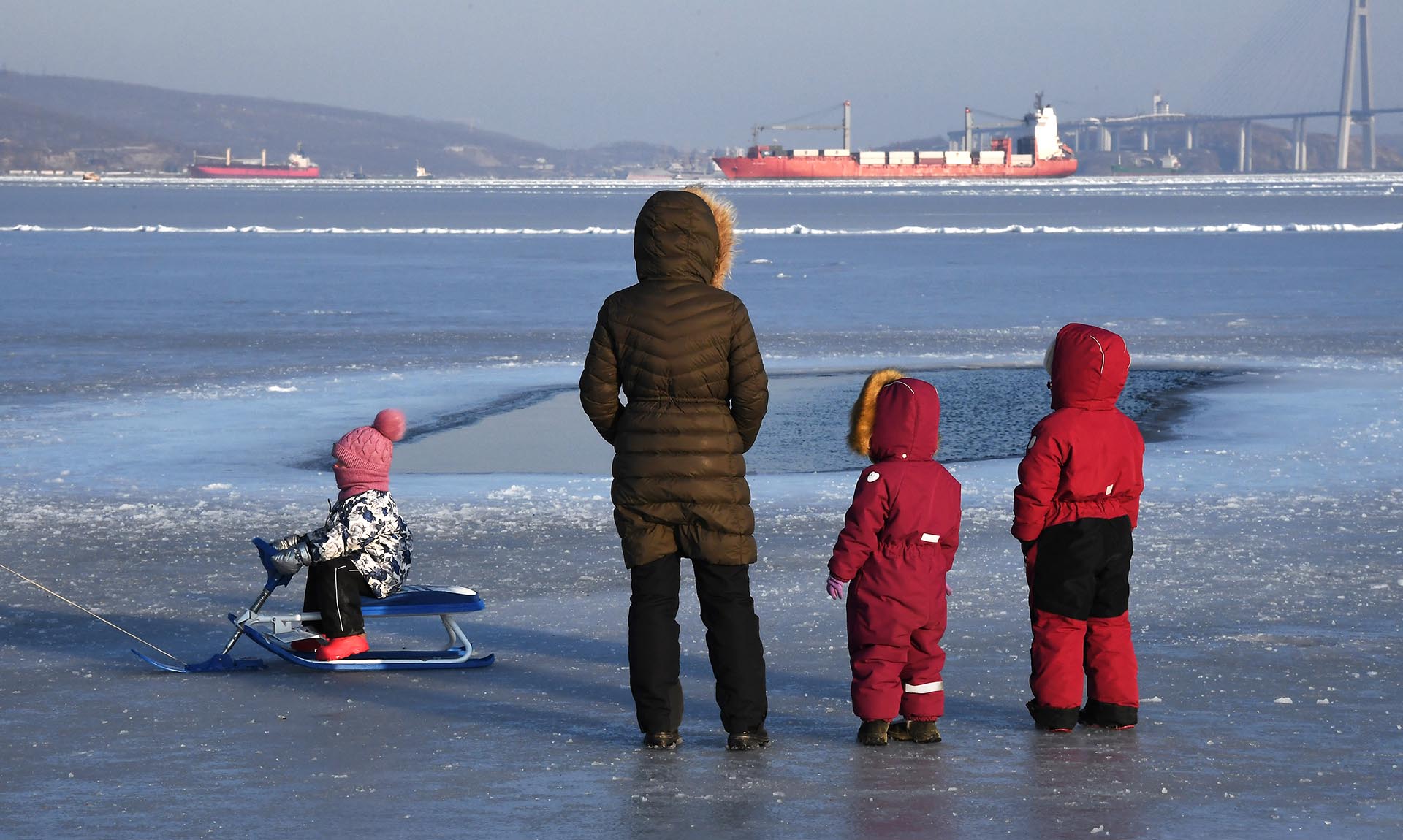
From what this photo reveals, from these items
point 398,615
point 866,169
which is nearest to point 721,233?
point 398,615

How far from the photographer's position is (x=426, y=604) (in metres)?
5.26

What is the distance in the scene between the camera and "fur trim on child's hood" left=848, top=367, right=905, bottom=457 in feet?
14.8

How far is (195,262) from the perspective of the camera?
36.2 metres

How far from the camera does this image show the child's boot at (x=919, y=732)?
439 cm

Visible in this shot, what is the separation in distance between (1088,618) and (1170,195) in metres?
121

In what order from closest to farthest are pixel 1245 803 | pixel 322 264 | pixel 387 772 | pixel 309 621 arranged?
pixel 1245 803 → pixel 387 772 → pixel 309 621 → pixel 322 264

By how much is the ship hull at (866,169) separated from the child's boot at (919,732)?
166517mm

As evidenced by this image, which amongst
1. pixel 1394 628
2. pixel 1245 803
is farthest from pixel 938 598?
pixel 1394 628

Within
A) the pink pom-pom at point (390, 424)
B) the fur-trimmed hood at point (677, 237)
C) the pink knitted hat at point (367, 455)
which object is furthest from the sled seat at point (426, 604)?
the fur-trimmed hood at point (677, 237)

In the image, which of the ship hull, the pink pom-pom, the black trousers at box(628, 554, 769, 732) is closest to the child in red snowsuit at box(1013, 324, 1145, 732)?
the black trousers at box(628, 554, 769, 732)

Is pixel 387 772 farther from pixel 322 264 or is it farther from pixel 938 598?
pixel 322 264

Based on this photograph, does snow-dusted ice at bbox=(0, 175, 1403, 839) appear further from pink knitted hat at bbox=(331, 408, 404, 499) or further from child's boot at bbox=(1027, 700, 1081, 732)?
pink knitted hat at bbox=(331, 408, 404, 499)

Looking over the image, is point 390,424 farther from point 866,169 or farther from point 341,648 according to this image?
point 866,169

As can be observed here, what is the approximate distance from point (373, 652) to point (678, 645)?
144 centimetres
